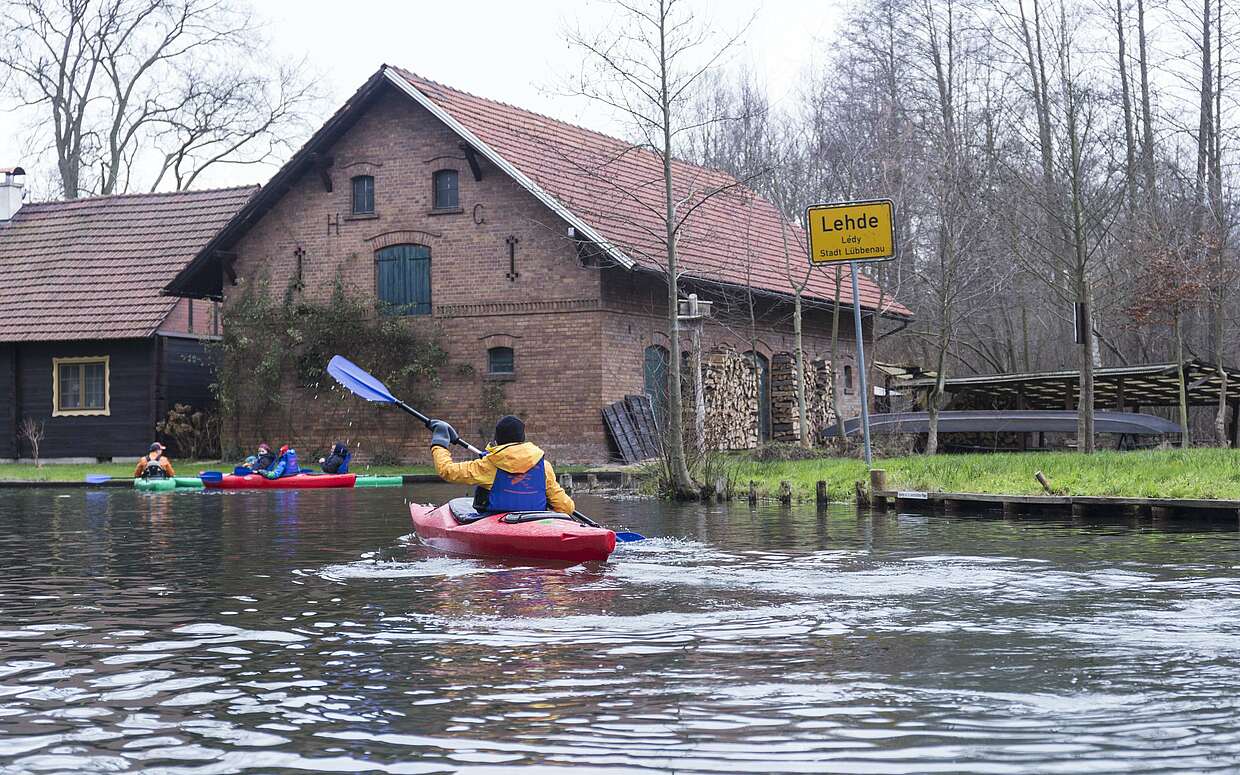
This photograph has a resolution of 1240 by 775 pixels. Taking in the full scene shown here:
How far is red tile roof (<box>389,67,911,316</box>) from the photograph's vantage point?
3011cm

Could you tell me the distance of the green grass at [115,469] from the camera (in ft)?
97.2

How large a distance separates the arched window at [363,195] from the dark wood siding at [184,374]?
5.30 m

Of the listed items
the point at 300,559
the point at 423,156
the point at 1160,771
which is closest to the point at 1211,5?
the point at 423,156

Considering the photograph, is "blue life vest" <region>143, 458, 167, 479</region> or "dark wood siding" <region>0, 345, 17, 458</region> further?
"dark wood siding" <region>0, 345, 17, 458</region>

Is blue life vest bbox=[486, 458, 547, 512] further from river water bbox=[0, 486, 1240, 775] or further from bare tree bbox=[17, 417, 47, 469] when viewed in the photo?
bare tree bbox=[17, 417, 47, 469]

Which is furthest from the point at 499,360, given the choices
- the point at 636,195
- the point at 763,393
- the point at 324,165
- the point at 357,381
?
the point at 357,381

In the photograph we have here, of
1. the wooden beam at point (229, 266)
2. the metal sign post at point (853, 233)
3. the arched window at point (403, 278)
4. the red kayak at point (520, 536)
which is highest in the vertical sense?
the wooden beam at point (229, 266)

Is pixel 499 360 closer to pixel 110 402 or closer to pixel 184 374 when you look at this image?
pixel 184 374

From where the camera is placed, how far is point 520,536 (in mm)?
13461

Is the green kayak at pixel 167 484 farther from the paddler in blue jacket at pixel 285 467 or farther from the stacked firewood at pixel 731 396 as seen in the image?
the stacked firewood at pixel 731 396

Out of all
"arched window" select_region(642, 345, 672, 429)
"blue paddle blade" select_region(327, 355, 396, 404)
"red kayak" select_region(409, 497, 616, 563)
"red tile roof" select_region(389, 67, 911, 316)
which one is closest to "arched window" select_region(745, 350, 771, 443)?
"red tile roof" select_region(389, 67, 911, 316)

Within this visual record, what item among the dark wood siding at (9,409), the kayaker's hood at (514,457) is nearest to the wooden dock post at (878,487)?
the kayaker's hood at (514,457)

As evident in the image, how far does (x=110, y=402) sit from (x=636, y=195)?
14958mm

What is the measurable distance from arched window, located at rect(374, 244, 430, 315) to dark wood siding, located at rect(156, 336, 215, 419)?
5206mm
